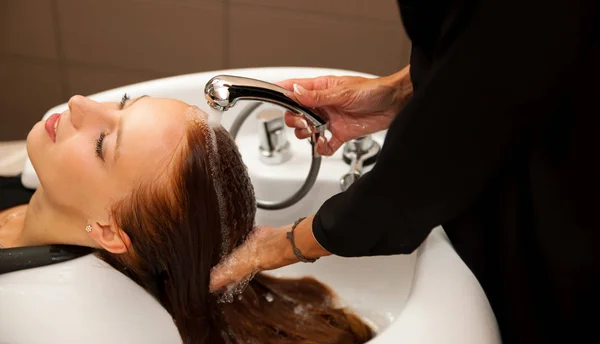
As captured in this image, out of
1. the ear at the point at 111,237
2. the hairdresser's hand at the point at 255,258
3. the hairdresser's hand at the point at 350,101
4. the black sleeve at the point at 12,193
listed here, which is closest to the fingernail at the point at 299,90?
the hairdresser's hand at the point at 350,101

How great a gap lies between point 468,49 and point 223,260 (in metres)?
0.57

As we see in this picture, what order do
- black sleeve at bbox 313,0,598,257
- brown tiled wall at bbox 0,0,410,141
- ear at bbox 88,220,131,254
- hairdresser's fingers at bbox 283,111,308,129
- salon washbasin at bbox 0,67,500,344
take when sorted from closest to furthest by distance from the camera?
black sleeve at bbox 313,0,598,257, salon washbasin at bbox 0,67,500,344, ear at bbox 88,220,131,254, hairdresser's fingers at bbox 283,111,308,129, brown tiled wall at bbox 0,0,410,141

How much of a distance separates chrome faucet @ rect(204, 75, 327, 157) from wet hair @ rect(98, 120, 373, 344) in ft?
0.28

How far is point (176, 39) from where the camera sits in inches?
69.9

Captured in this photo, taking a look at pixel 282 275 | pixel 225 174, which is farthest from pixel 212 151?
pixel 282 275

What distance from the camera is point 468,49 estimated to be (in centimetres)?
61

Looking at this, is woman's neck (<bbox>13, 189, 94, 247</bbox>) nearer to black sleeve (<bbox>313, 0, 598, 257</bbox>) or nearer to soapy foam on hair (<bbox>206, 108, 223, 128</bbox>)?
soapy foam on hair (<bbox>206, 108, 223, 128</bbox>)

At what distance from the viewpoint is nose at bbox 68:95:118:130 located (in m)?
0.96

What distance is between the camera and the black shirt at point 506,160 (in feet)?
1.97

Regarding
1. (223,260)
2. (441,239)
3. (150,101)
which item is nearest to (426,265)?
(441,239)

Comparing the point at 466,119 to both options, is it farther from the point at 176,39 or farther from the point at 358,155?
the point at 176,39

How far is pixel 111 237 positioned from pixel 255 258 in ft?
0.75

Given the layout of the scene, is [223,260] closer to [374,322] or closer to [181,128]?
[181,128]

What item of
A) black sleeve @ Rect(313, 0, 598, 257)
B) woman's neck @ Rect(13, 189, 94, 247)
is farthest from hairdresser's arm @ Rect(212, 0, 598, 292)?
woman's neck @ Rect(13, 189, 94, 247)
